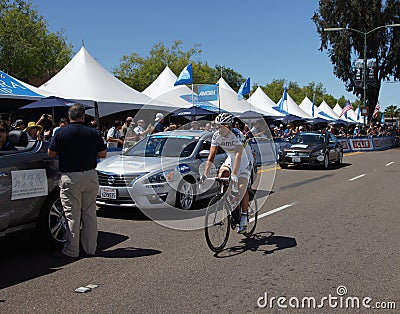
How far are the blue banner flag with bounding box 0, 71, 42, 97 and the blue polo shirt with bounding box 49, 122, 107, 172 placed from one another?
25.9ft

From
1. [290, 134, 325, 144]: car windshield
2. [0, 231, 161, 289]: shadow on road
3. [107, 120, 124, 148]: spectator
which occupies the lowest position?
[0, 231, 161, 289]: shadow on road

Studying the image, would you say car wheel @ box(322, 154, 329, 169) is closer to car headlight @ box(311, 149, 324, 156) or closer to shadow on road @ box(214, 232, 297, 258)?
car headlight @ box(311, 149, 324, 156)

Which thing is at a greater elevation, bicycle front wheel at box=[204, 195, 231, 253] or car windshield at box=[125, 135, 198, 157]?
car windshield at box=[125, 135, 198, 157]

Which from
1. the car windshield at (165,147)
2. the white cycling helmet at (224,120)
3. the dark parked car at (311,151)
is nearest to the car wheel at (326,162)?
the dark parked car at (311,151)

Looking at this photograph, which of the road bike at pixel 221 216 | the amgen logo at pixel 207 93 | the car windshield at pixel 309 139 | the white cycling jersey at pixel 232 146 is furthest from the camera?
the car windshield at pixel 309 139

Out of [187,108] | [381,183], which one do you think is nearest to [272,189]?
[381,183]

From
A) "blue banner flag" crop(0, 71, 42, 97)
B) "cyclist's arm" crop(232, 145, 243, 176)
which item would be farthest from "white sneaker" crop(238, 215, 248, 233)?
"blue banner flag" crop(0, 71, 42, 97)

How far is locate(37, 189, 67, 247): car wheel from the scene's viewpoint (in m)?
6.02

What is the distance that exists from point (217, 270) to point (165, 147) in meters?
4.41

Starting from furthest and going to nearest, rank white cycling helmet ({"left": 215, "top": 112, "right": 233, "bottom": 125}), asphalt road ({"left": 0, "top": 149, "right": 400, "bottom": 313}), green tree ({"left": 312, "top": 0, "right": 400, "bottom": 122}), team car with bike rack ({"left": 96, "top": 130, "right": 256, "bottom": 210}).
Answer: green tree ({"left": 312, "top": 0, "right": 400, "bottom": 122}) < team car with bike rack ({"left": 96, "top": 130, "right": 256, "bottom": 210}) < white cycling helmet ({"left": 215, "top": 112, "right": 233, "bottom": 125}) < asphalt road ({"left": 0, "top": 149, "right": 400, "bottom": 313})

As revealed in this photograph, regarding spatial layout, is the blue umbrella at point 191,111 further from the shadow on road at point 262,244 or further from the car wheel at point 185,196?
the shadow on road at point 262,244

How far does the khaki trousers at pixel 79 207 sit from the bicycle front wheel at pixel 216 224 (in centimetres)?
149

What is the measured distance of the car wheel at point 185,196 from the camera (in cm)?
853

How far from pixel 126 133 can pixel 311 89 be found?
308 ft
